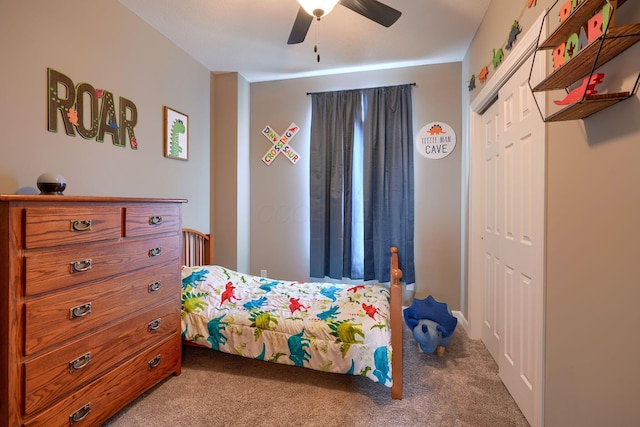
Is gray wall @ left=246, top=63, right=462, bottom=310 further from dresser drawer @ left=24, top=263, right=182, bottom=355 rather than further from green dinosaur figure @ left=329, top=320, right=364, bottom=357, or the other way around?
dresser drawer @ left=24, top=263, right=182, bottom=355

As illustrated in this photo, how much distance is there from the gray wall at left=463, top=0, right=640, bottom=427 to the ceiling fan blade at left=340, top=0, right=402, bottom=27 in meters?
0.79

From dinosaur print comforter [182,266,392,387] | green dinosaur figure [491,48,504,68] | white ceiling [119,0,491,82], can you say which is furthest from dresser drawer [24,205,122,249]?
green dinosaur figure [491,48,504,68]

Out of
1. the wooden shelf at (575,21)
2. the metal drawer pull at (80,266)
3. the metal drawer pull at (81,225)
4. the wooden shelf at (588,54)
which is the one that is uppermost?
the wooden shelf at (575,21)

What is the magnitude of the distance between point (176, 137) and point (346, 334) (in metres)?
2.38

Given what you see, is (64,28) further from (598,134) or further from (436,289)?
(436,289)

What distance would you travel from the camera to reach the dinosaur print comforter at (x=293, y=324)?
167 centimetres

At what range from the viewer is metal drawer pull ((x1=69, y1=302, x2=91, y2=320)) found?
1.24 m

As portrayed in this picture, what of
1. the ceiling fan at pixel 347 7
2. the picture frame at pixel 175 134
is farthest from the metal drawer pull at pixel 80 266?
the ceiling fan at pixel 347 7

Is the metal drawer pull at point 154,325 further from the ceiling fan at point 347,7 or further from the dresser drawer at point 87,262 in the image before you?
the ceiling fan at point 347,7

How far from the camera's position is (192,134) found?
115 inches

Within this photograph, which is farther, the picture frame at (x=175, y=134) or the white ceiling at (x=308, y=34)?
the picture frame at (x=175, y=134)

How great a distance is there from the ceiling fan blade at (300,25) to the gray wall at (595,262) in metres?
1.31

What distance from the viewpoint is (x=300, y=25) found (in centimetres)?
189

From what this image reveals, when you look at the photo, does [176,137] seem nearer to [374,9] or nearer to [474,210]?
[374,9]
